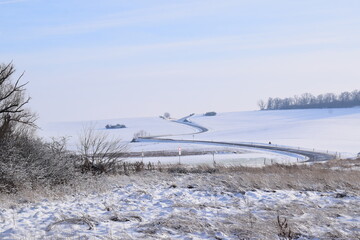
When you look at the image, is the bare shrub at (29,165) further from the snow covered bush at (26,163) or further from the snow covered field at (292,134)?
the snow covered field at (292,134)

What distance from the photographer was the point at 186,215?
10281mm

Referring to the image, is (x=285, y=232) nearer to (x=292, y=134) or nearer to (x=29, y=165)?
(x=29, y=165)

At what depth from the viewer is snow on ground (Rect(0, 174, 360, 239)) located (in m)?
8.61

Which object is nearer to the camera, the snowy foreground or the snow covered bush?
the snowy foreground

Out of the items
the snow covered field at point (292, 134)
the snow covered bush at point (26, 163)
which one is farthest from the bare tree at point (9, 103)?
the snow covered field at point (292, 134)

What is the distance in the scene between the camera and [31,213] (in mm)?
10602

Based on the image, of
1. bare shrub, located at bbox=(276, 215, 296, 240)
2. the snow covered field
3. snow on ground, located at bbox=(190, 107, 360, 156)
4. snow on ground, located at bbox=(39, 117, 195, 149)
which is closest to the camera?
bare shrub, located at bbox=(276, 215, 296, 240)

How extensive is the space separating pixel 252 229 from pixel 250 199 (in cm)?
435

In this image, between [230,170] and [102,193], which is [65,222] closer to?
[102,193]

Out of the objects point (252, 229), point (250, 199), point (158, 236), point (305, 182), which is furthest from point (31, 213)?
point (305, 182)

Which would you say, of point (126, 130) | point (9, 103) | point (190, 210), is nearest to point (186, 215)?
point (190, 210)

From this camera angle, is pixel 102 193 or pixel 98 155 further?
pixel 98 155

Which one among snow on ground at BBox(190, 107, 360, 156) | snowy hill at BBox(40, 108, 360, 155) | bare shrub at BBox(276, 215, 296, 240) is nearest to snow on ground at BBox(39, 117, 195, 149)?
snowy hill at BBox(40, 108, 360, 155)

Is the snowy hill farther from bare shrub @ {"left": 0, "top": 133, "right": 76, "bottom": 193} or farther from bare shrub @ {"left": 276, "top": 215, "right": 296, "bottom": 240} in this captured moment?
bare shrub @ {"left": 276, "top": 215, "right": 296, "bottom": 240}
